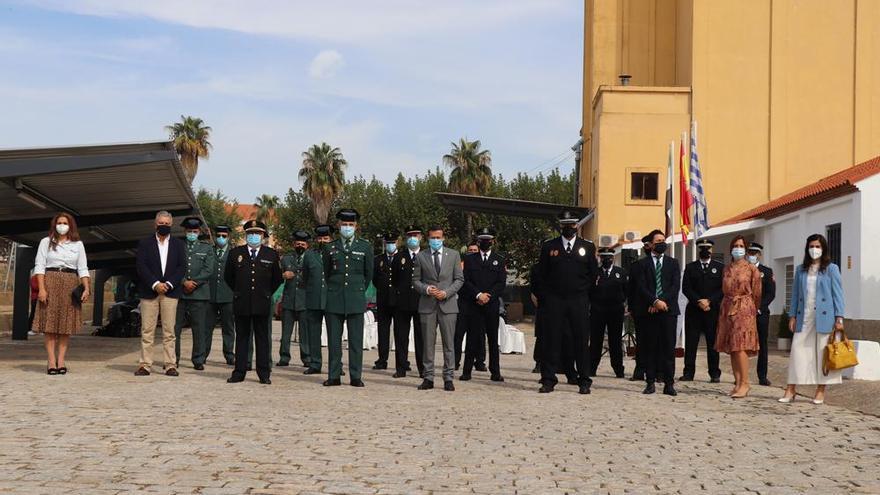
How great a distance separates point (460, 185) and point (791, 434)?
59.1 m

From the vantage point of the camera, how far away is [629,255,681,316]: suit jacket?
542 inches

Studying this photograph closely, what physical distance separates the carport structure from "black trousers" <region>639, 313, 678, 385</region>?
258 inches

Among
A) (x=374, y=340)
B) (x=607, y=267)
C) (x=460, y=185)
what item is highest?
(x=460, y=185)

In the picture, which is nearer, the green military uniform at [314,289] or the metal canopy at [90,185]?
the green military uniform at [314,289]

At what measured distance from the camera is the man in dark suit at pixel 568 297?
42.8 feet

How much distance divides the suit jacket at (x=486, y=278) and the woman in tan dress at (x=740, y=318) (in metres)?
3.09

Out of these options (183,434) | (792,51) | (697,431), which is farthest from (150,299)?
(792,51)

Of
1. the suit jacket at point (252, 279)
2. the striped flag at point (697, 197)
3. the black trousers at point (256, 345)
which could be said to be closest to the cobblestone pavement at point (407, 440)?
the black trousers at point (256, 345)

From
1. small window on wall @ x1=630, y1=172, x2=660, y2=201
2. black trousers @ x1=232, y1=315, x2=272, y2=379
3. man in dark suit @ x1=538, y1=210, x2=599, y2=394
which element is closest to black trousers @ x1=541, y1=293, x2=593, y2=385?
man in dark suit @ x1=538, y1=210, x2=599, y2=394

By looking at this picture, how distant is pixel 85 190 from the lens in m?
18.4

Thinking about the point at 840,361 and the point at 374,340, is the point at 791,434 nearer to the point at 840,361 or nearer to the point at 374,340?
the point at 840,361

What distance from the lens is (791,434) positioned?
9562 millimetres

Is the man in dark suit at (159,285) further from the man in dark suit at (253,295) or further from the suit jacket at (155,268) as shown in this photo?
the man in dark suit at (253,295)

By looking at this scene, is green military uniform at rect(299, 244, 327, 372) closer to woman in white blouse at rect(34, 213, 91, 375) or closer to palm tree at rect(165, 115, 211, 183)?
woman in white blouse at rect(34, 213, 91, 375)
